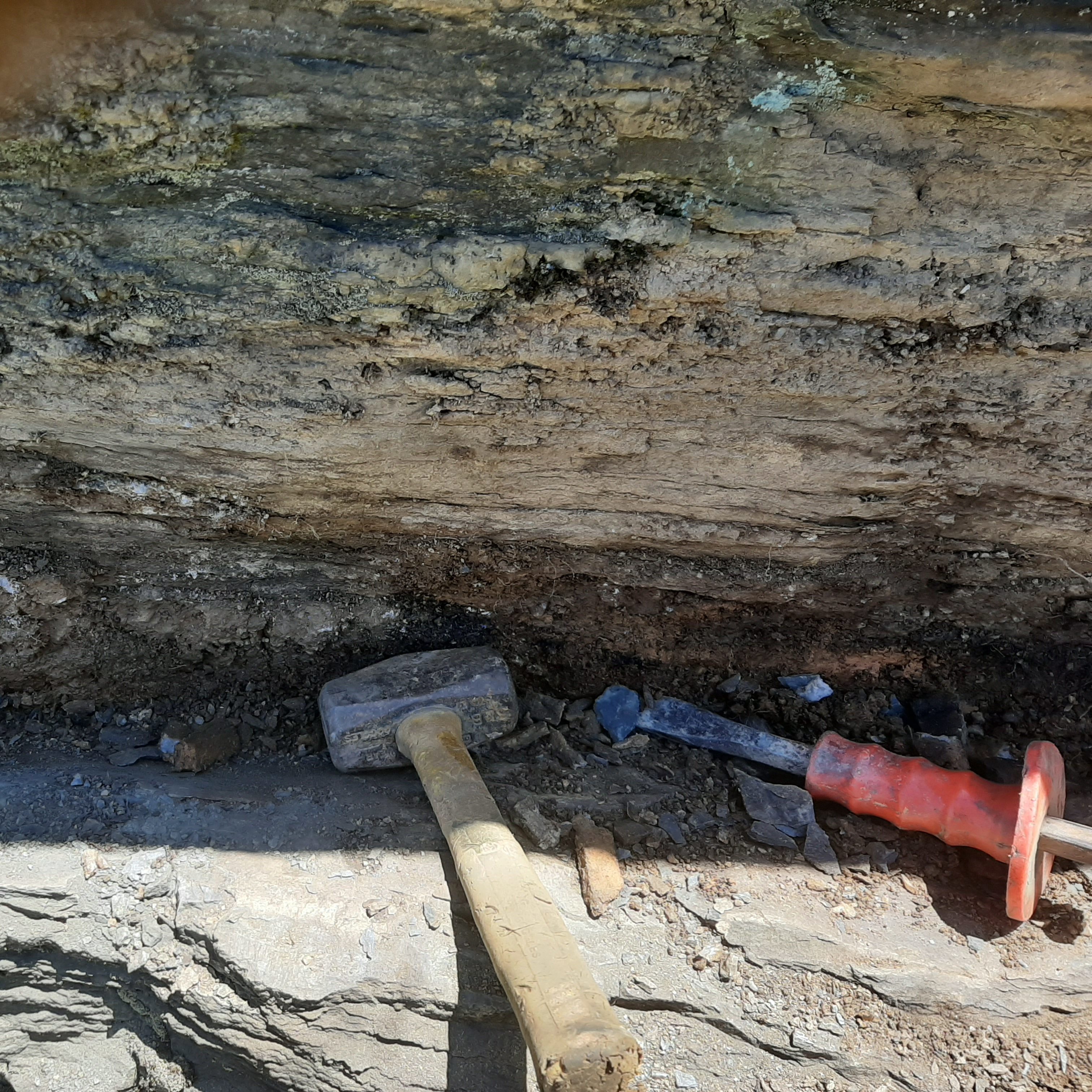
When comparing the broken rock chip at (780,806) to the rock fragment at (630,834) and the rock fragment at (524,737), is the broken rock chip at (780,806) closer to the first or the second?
the rock fragment at (630,834)

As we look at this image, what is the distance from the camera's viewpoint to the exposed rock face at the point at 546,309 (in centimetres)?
165

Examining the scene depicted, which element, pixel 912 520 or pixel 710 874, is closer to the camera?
pixel 710 874

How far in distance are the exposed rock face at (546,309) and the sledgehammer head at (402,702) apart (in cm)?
32

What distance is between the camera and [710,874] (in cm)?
234

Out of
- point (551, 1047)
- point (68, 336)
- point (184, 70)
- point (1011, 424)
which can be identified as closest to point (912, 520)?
point (1011, 424)

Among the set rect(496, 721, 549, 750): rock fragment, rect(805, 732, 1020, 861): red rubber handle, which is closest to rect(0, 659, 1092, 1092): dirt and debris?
rect(496, 721, 549, 750): rock fragment

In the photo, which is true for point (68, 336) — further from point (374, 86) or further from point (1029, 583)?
point (1029, 583)

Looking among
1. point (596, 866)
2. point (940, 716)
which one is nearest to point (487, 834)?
point (596, 866)

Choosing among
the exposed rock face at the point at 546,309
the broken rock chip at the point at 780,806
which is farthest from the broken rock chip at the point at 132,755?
the broken rock chip at the point at 780,806

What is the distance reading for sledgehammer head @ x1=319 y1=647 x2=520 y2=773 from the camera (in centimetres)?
254

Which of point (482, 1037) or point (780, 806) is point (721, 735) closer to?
point (780, 806)

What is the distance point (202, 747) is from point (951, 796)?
229 centimetres

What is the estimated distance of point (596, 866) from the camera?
2299 mm

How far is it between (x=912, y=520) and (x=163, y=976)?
251 cm
